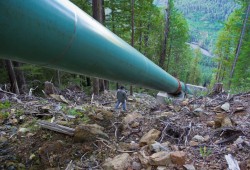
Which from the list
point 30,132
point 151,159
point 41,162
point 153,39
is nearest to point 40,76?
point 30,132

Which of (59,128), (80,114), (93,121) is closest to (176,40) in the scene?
(80,114)

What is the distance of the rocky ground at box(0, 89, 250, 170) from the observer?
10.6ft

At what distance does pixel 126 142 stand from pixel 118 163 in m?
0.94

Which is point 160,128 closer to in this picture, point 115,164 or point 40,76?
point 115,164

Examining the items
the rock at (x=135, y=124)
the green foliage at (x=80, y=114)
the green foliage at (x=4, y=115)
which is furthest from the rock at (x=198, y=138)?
the green foliage at (x=4, y=115)

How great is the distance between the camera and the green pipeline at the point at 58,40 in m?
1.62

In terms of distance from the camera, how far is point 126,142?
4117 millimetres

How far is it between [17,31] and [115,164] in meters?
2.32

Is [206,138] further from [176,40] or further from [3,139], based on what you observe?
[176,40]

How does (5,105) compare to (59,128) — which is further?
(5,105)

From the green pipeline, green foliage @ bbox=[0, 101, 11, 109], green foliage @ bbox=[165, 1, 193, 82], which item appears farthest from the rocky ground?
green foliage @ bbox=[165, 1, 193, 82]

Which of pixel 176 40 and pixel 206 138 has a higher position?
pixel 176 40

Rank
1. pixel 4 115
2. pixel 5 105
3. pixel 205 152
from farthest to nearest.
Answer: pixel 5 105 < pixel 4 115 < pixel 205 152

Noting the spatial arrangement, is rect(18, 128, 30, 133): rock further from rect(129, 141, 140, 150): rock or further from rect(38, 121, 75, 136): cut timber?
rect(129, 141, 140, 150): rock
